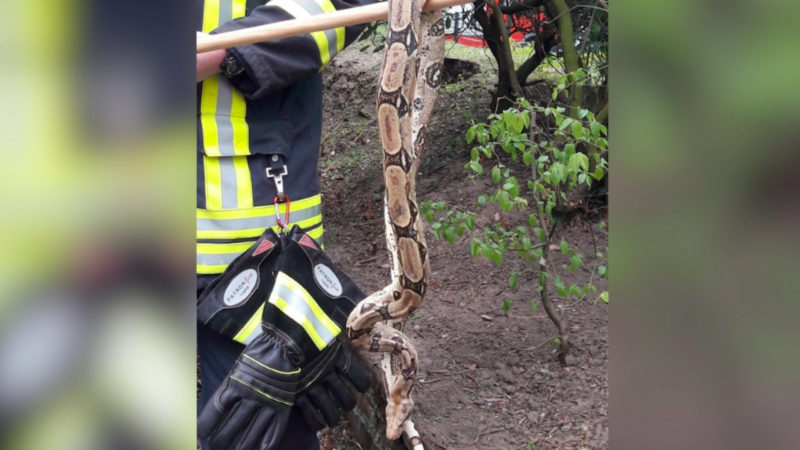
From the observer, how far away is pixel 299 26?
7.84 ft

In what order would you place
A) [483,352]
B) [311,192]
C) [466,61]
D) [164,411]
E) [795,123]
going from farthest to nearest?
[466,61]
[483,352]
[311,192]
[164,411]
[795,123]

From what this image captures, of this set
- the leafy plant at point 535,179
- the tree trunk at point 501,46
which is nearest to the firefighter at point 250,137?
the leafy plant at point 535,179

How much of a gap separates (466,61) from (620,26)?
6931mm

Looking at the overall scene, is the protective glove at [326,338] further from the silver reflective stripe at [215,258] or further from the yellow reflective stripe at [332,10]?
the yellow reflective stripe at [332,10]

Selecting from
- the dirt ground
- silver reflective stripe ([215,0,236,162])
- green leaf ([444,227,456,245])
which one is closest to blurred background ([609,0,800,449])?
silver reflective stripe ([215,0,236,162])

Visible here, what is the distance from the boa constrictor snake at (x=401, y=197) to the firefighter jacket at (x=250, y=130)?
1.02 feet

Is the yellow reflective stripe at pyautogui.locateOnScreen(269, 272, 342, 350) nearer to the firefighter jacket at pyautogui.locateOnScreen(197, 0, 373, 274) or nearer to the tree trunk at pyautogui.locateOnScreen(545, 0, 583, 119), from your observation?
the firefighter jacket at pyautogui.locateOnScreen(197, 0, 373, 274)

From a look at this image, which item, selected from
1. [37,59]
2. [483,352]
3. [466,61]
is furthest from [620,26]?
[466,61]

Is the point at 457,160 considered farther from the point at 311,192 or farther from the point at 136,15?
the point at 136,15

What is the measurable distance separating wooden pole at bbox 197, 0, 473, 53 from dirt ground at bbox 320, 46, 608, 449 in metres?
2.06

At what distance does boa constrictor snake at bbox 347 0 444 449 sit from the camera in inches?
101

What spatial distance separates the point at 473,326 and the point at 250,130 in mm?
2347

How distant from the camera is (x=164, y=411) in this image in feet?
2.11

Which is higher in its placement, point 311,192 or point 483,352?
point 311,192
